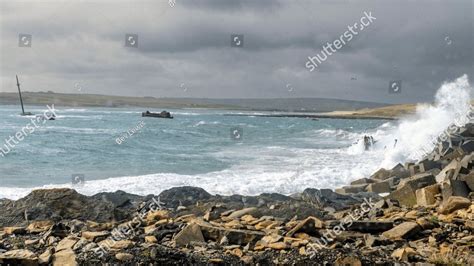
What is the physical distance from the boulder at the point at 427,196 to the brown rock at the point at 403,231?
9.56ft

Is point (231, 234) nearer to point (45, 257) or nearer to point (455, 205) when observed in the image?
point (45, 257)

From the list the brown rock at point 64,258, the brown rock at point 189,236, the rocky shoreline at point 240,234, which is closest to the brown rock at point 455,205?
the rocky shoreline at point 240,234

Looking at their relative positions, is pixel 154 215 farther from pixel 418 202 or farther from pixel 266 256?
pixel 418 202

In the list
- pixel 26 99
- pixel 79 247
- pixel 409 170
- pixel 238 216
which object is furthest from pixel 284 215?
pixel 26 99

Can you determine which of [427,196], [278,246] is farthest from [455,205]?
[278,246]

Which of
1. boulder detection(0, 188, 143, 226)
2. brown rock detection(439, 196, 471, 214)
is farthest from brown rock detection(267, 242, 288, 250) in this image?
boulder detection(0, 188, 143, 226)

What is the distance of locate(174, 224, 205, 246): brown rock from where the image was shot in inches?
287

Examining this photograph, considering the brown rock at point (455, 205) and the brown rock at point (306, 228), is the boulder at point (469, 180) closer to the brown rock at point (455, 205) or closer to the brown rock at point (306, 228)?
the brown rock at point (455, 205)

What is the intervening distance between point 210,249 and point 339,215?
12.2 ft

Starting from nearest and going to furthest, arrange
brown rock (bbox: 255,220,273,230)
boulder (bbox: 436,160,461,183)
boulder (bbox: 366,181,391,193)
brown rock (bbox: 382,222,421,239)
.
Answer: brown rock (bbox: 382,222,421,239) < brown rock (bbox: 255,220,273,230) < boulder (bbox: 436,160,461,183) < boulder (bbox: 366,181,391,193)

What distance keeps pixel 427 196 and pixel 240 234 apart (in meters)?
5.06

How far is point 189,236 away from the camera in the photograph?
24.3 ft

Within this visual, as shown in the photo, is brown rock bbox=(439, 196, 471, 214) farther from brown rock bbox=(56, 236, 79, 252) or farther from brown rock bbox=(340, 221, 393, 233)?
brown rock bbox=(56, 236, 79, 252)

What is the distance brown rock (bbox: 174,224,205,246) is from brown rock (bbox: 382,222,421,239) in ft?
8.73
